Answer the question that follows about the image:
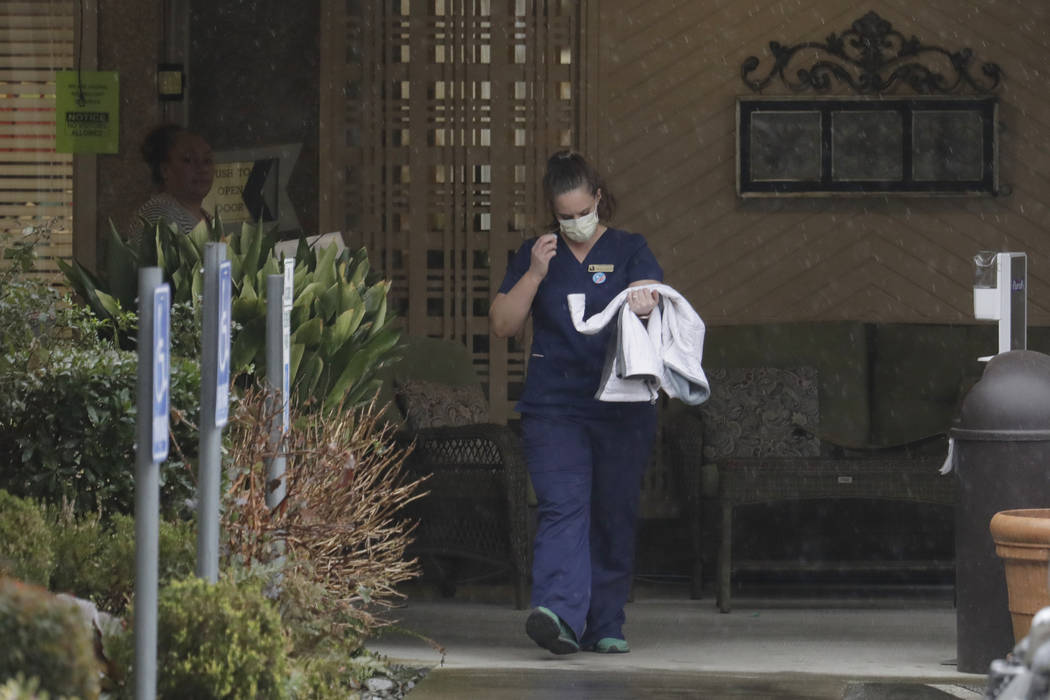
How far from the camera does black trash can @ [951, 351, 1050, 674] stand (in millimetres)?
5398

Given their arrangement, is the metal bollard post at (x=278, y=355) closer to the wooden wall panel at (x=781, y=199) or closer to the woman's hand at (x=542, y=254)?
the woman's hand at (x=542, y=254)

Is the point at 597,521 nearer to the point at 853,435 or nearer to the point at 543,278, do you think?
the point at 543,278

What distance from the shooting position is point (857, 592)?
25.1ft

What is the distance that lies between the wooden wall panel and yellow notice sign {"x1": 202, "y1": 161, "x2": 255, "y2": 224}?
191 cm

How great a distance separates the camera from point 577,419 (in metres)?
5.96

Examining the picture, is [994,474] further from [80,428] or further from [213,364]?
[213,364]

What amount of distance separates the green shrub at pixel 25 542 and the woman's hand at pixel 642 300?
7.19 feet

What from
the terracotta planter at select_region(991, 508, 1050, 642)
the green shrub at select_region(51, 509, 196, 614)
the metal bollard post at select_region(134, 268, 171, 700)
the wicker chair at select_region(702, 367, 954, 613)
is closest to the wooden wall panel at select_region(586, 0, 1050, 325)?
the wicker chair at select_region(702, 367, 954, 613)

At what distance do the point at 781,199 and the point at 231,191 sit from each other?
296 cm

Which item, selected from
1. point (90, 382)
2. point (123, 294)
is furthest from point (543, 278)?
point (90, 382)

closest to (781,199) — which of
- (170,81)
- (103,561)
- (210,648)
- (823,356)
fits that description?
(823,356)

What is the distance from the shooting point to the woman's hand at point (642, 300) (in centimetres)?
574

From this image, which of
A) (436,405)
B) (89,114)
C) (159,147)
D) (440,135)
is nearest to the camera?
(159,147)

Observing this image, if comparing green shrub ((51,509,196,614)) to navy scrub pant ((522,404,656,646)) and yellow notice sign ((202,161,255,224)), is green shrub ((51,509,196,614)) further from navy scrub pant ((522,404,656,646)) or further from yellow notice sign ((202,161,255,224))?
yellow notice sign ((202,161,255,224))
